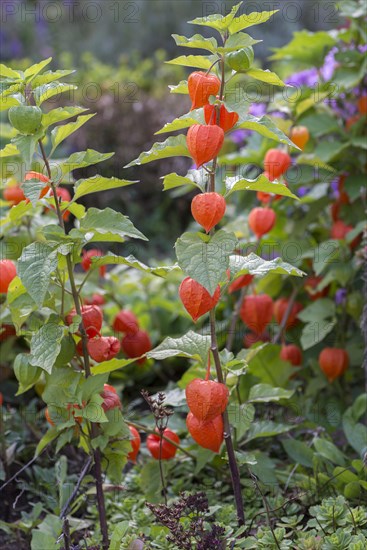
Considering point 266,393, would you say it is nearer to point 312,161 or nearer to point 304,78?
point 312,161

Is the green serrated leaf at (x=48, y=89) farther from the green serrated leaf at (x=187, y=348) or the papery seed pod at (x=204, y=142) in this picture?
the green serrated leaf at (x=187, y=348)

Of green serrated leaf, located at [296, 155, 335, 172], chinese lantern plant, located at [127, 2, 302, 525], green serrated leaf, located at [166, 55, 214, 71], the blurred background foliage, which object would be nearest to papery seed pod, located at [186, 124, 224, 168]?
chinese lantern plant, located at [127, 2, 302, 525]

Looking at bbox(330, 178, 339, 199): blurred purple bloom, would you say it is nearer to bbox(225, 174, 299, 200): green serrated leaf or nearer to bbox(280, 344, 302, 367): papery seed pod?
bbox(280, 344, 302, 367): papery seed pod

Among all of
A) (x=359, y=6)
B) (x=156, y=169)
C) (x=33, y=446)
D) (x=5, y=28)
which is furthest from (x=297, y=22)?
(x=33, y=446)

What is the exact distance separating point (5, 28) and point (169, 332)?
18.8 feet

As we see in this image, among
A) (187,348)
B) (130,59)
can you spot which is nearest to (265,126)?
(187,348)

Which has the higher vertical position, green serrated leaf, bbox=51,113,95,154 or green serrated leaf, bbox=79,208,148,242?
green serrated leaf, bbox=51,113,95,154

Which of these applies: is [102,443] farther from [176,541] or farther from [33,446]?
[33,446]

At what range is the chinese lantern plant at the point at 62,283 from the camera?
57.8 inches

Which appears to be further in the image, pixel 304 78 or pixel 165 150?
pixel 304 78

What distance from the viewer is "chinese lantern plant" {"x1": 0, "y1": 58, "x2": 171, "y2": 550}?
147 centimetres

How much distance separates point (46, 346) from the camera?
4.98 ft

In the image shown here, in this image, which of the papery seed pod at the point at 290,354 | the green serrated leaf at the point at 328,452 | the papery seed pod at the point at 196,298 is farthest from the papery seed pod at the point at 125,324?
the papery seed pod at the point at 196,298

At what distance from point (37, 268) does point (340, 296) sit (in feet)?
4.20
